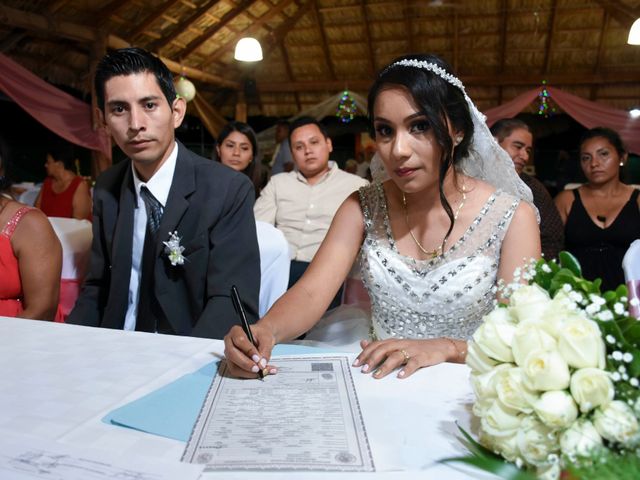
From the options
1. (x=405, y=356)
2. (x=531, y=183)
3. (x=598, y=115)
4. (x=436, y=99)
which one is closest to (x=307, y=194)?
(x=531, y=183)

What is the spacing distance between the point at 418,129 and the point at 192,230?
2.49ft

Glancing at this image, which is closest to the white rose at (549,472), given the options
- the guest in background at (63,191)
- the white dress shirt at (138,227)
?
the white dress shirt at (138,227)

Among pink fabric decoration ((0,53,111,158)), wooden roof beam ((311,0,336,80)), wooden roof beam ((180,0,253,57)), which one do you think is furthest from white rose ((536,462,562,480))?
wooden roof beam ((311,0,336,80))

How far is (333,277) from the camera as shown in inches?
63.7

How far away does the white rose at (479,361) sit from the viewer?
0.68 meters

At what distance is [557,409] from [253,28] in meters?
10.4

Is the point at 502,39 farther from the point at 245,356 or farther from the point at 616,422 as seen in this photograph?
the point at 616,422

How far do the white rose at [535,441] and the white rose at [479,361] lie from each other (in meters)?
0.08

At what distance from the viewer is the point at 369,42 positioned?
1010 centimetres

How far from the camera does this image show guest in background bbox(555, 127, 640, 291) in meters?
3.71

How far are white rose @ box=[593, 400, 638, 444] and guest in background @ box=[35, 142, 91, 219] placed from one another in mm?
4811

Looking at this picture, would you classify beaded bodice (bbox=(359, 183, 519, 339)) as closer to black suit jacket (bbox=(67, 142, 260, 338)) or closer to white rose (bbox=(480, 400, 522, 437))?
black suit jacket (bbox=(67, 142, 260, 338))

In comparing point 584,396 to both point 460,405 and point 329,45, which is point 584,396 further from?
point 329,45

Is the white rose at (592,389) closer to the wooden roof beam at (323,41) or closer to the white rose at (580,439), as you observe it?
the white rose at (580,439)
